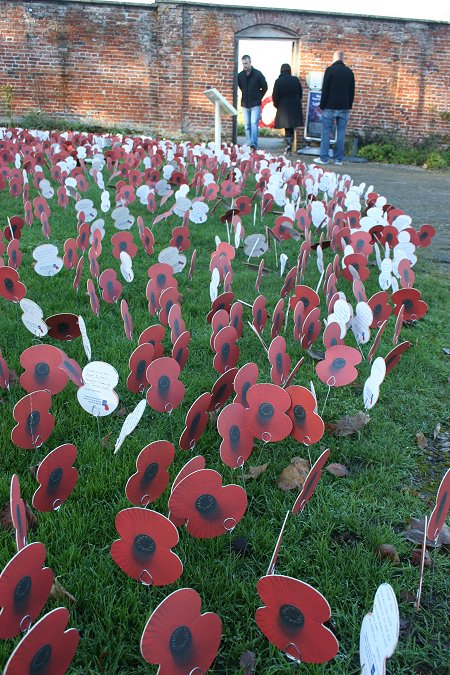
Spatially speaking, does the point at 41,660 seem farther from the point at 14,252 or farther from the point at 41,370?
the point at 14,252

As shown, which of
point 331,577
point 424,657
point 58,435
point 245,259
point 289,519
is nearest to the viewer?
point 424,657

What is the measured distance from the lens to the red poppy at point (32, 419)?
4.72 ft

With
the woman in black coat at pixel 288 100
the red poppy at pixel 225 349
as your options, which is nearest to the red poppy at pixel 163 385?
the red poppy at pixel 225 349

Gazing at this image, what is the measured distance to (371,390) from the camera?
5.65 feet

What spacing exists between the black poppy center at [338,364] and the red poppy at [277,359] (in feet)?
0.58

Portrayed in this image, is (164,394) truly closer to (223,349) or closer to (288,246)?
(223,349)

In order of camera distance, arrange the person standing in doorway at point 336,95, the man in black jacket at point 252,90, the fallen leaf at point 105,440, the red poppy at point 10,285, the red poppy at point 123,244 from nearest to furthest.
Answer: the fallen leaf at point 105,440 < the red poppy at point 10,285 < the red poppy at point 123,244 < the person standing in doorway at point 336,95 < the man in black jacket at point 252,90

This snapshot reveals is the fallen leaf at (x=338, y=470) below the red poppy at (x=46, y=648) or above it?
below

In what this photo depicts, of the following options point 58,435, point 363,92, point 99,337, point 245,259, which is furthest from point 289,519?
point 363,92

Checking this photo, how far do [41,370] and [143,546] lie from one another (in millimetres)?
795

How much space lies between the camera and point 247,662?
1.15 m

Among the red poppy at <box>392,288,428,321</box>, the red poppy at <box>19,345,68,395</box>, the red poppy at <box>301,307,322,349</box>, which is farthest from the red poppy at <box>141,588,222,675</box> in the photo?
the red poppy at <box>392,288,428,321</box>

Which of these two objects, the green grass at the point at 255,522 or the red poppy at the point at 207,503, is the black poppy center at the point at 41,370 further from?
the red poppy at the point at 207,503

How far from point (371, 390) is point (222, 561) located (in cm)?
69
